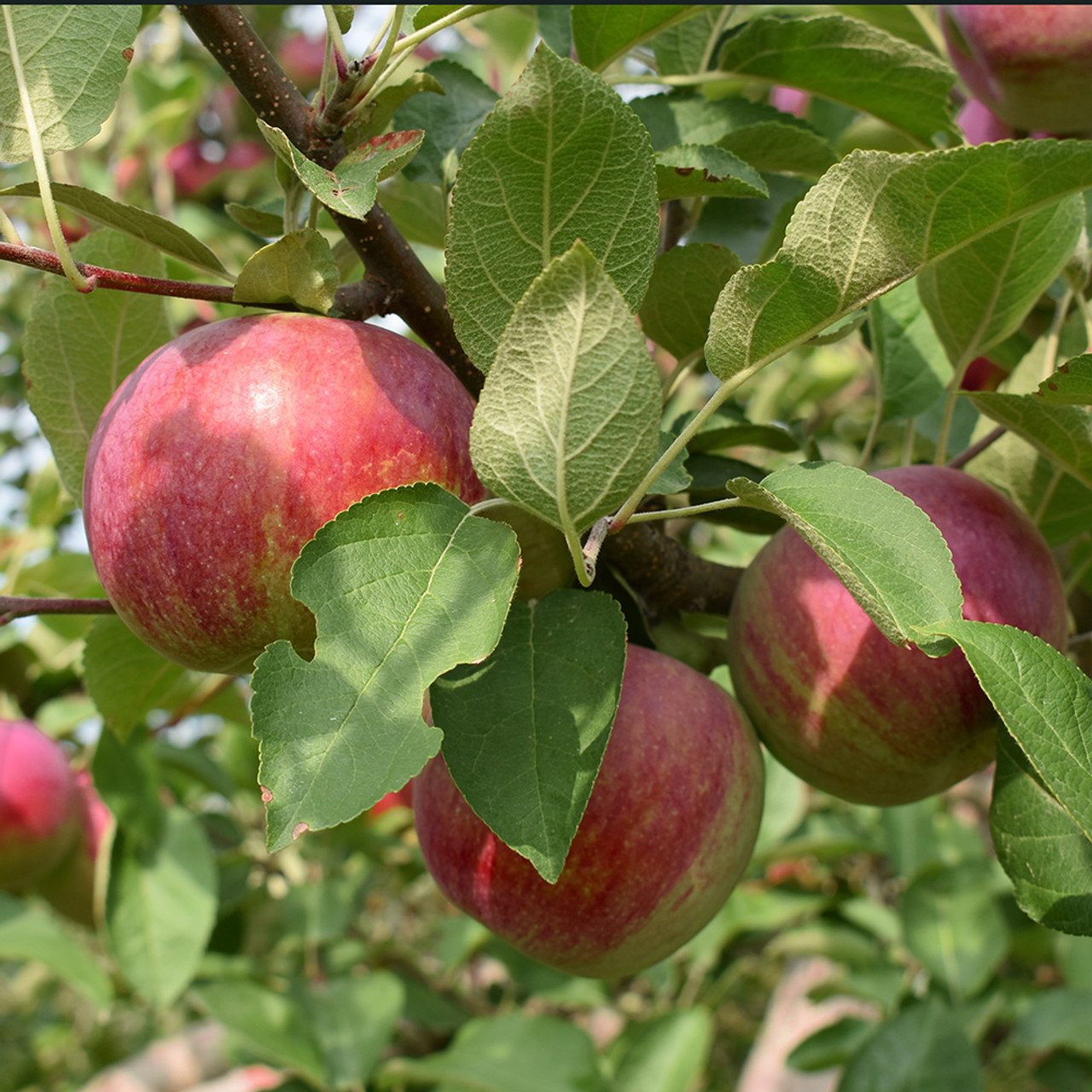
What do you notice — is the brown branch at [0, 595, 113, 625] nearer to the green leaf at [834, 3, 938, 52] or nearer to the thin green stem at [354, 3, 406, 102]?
the thin green stem at [354, 3, 406, 102]

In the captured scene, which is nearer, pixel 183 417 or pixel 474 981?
pixel 183 417

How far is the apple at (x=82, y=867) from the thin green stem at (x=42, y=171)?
117cm

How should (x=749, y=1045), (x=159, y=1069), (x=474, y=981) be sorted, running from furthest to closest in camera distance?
(x=749, y=1045), (x=474, y=981), (x=159, y=1069)

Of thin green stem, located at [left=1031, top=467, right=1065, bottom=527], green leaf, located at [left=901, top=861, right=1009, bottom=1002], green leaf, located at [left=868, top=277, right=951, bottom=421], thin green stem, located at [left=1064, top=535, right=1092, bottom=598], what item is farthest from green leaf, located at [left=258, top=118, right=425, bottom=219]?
green leaf, located at [left=901, top=861, right=1009, bottom=1002]

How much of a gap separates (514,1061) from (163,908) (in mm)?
448

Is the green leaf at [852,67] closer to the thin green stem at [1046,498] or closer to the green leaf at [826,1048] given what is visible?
the thin green stem at [1046,498]

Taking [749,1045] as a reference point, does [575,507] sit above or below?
above

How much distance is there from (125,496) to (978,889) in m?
1.23

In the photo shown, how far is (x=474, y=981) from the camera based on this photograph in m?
1.98

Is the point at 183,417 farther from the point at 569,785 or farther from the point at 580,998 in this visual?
the point at 580,998

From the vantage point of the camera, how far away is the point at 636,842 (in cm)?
67

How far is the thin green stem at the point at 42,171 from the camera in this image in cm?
55

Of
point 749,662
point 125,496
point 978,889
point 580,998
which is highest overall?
point 125,496

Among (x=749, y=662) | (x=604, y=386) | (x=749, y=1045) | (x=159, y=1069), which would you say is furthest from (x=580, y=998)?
(x=604, y=386)
